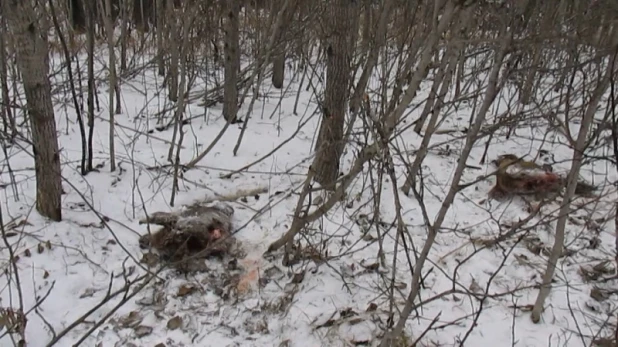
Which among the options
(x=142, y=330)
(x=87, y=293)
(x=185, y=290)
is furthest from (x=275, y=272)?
(x=87, y=293)

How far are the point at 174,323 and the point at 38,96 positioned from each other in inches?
68.9

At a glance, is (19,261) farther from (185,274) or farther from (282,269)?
(282,269)

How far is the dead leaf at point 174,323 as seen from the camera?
2863 millimetres

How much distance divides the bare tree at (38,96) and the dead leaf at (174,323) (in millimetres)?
1295

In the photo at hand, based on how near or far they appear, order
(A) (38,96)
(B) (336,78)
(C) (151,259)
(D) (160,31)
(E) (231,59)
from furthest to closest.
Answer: (D) (160,31)
(E) (231,59)
(B) (336,78)
(C) (151,259)
(A) (38,96)

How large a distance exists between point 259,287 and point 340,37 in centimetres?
229

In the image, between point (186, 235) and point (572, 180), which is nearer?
point (572, 180)

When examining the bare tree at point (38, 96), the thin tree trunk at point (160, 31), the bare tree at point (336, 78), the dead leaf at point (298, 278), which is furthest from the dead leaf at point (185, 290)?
the thin tree trunk at point (160, 31)

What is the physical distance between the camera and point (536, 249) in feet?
12.2

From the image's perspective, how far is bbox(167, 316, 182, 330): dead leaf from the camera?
286 centimetres

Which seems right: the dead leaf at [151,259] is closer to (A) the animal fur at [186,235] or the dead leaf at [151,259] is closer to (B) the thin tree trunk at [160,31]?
(A) the animal fur at [186,235]

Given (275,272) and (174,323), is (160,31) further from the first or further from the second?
(174,323)

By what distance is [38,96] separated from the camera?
10.6 feet

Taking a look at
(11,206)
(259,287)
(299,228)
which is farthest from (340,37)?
(11,206)
